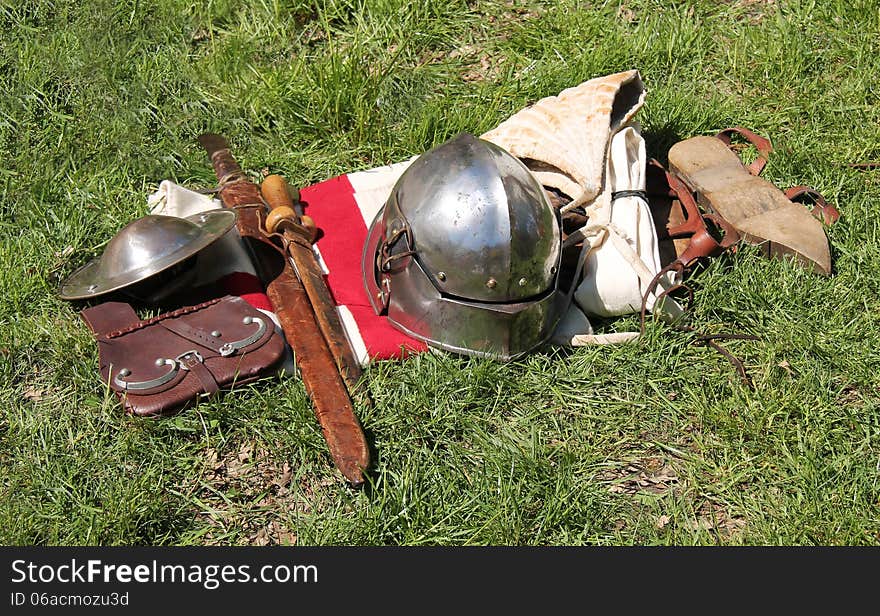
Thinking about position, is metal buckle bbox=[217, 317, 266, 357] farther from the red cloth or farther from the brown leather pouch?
the red cloth

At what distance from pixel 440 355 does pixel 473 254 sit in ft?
1.48

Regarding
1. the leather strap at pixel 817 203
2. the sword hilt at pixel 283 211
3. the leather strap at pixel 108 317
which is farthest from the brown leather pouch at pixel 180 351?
the leather strap at pixel 817 203

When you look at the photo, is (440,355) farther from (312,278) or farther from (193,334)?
(193,334)

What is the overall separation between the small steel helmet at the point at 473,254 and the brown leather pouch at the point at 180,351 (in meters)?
0.58

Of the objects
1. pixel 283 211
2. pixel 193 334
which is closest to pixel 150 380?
pixel 193 334

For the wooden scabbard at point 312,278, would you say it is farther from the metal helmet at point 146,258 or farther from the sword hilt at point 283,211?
the metal helmet at point 146,258

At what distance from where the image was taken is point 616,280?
3867 millimetres

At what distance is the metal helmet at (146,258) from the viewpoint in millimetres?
3721

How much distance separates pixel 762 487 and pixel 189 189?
2.85 meters

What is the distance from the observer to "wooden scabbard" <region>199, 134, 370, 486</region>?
3264 mm

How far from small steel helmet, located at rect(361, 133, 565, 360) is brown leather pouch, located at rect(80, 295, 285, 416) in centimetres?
58

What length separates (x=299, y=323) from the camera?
3711mm

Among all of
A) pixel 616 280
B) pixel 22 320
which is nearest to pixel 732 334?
pixel 616 280

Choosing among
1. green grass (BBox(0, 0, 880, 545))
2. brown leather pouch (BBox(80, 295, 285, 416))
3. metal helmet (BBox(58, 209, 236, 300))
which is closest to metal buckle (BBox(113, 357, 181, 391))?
brown leather pouch (BBox(80, 295, 285, 416))
